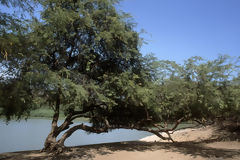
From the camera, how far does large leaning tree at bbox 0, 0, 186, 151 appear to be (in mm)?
9242

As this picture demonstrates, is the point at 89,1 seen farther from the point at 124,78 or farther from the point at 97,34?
the point at 124,78

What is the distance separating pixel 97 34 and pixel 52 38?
2.33 m

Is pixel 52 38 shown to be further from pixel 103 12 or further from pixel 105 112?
pixel 105 112

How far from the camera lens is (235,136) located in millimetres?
15555

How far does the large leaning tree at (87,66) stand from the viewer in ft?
30.3

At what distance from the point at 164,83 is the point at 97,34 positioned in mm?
4872

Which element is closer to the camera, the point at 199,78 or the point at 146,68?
the point at 199,78

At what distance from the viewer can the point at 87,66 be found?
11.2m

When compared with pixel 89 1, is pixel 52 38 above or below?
below

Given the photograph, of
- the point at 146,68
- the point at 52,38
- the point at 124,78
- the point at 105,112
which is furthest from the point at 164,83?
the point at 52,38

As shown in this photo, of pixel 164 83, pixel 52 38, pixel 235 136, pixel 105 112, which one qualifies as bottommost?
pixel 235 136

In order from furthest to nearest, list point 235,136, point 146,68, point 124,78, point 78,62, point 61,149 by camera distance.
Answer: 1. point 235,136
2. point 146,68
3. point 78,62
4. point 124,78
5. point 61,149

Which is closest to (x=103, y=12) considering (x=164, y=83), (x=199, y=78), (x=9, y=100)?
(x=164, y=83)

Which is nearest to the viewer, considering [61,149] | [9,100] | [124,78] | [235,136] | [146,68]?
[9,100]
